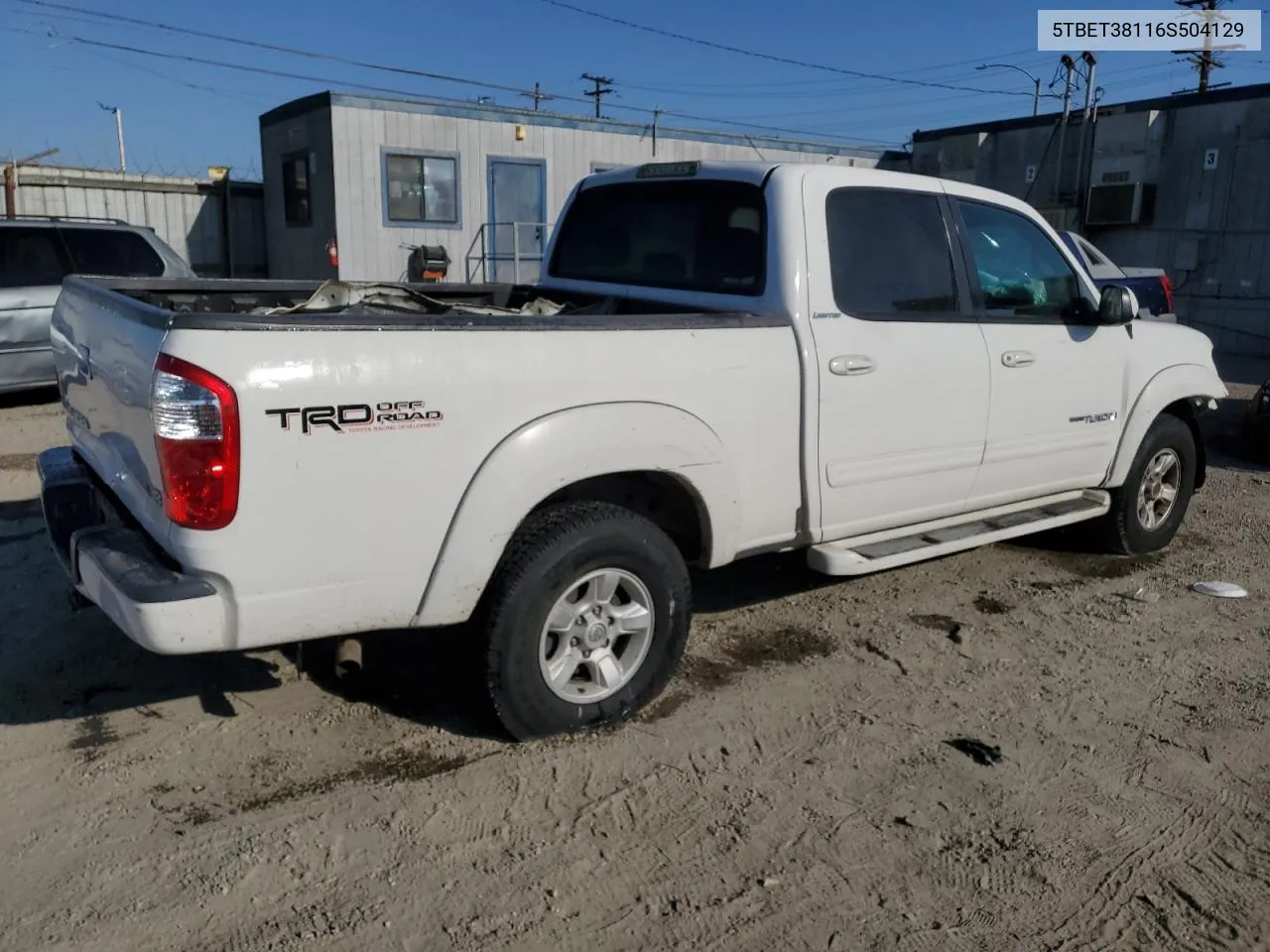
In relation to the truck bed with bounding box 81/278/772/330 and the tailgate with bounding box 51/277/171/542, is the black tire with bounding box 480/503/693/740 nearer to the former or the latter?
the truck bed with bounding box 81/278/772/330

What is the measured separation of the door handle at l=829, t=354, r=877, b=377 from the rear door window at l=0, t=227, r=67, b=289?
8075 millimetres

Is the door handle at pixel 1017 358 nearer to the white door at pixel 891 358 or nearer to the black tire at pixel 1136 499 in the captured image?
the white door at pixel 891 358

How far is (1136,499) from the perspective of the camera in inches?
237

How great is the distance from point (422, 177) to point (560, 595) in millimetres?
14959

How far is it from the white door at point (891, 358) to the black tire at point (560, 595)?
0.86 metres

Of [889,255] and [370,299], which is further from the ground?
[889,255]

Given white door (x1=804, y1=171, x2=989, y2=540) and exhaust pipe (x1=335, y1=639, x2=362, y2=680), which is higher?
white door (x1=804, y1=171, x2=989, y2=540)

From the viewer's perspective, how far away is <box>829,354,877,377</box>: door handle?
13.8ft

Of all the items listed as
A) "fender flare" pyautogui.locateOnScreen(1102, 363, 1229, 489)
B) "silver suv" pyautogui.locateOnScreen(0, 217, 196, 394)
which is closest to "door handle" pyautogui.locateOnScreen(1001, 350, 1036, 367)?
"fender flare" pyautogui.locateOnScreen(1102, 363, 1229, 489)

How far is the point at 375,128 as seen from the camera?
16.6 m

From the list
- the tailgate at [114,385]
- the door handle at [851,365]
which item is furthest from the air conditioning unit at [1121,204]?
the tailgate at [114,385]

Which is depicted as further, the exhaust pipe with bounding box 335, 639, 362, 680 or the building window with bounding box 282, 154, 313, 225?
the building window with bounding box 282, 154, 313, 225

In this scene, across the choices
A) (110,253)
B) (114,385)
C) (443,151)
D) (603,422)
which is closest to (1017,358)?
(603,422)

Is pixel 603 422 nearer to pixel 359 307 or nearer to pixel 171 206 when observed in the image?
pixel 359 307
